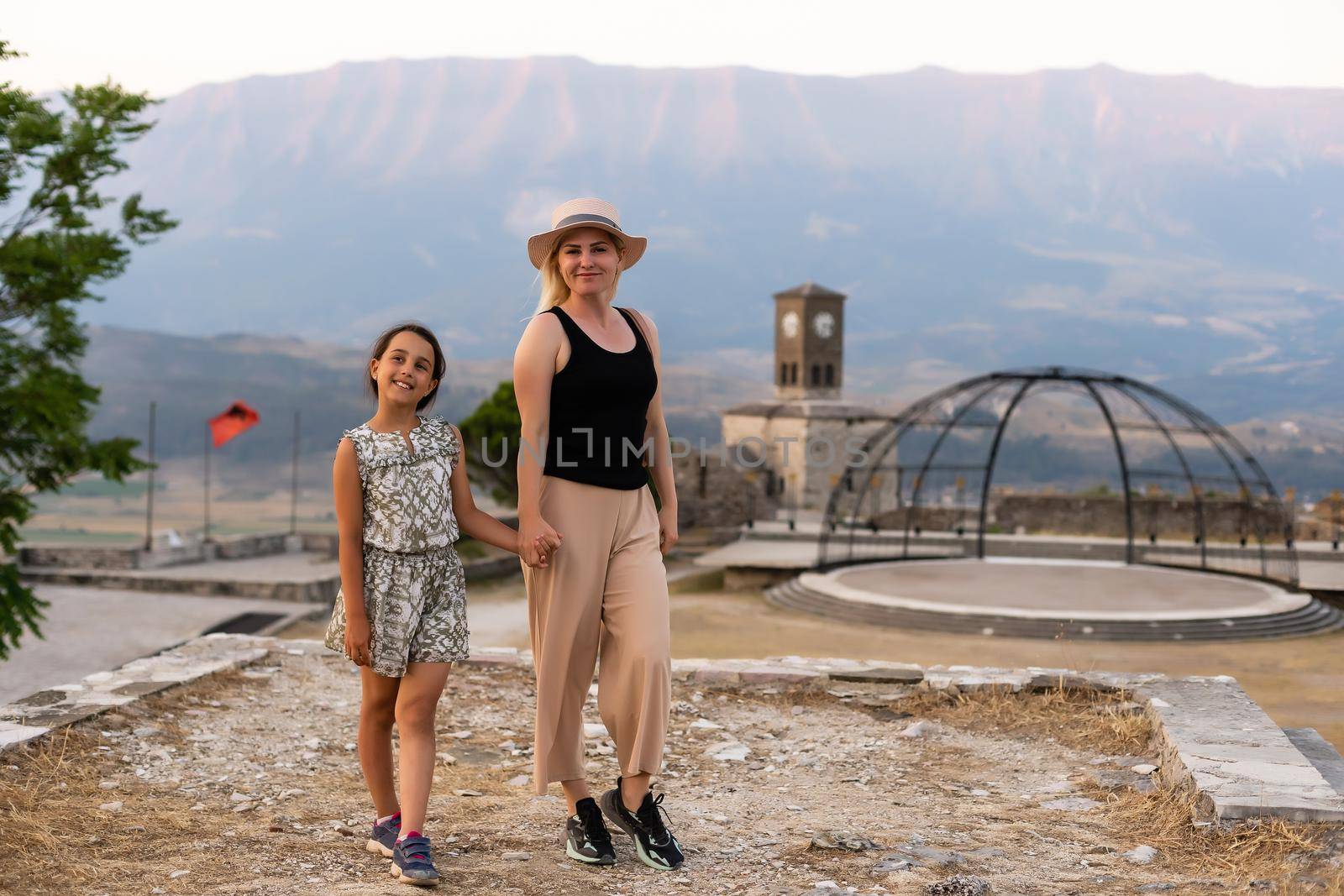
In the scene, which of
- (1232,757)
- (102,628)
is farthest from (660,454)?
(102,628)

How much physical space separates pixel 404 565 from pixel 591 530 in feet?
1.75

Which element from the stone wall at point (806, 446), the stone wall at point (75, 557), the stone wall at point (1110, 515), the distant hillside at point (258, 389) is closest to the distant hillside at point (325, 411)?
the distant hillside at point (258, 389)

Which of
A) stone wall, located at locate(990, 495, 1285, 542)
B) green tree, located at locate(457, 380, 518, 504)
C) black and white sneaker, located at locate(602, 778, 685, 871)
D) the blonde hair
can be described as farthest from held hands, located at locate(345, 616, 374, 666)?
stone wall, located at locate(990, 495, 1285, 542)

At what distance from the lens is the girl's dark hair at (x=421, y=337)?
3.57 meters

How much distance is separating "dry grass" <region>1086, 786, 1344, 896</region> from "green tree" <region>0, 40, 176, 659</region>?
1129 cm

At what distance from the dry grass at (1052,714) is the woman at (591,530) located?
2.31m

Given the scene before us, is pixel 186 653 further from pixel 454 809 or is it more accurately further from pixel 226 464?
pixel 226 464

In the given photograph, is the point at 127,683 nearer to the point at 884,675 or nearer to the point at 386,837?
the point at 386,837

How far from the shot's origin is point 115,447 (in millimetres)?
14828

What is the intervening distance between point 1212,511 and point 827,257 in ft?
538

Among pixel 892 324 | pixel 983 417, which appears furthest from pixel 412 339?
pixel 892 324

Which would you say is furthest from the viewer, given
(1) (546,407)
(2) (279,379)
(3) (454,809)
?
(2) (279,379)

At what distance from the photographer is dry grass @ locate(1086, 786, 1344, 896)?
11.4 feet

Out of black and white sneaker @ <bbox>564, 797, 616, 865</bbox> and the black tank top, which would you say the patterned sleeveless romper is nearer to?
the black tank top
